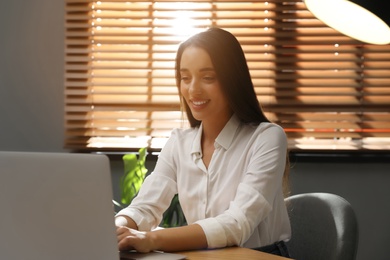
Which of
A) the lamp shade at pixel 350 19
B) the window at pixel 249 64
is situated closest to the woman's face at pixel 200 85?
the lamp shade at pixel 350 19

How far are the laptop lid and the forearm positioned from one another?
1.54ft

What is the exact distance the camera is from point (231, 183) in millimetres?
2229

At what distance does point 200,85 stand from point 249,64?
65.3 inches

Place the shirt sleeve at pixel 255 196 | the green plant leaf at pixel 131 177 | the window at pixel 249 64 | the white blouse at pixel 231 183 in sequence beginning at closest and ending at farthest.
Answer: the shirt sleeve at pixel 255 196 → the white blouse at pixel 231 183 → the green plant leaf at pixel 131 177 → the window at pixel 249 64

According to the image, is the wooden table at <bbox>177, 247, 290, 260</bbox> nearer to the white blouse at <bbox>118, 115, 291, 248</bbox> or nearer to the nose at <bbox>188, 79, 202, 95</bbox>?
the white blouse at <bbox>118, 115, 291, 248</bbox>

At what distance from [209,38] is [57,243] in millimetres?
1073

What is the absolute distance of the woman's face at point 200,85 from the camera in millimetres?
2242

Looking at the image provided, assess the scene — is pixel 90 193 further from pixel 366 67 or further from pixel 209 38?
pixel 366 67

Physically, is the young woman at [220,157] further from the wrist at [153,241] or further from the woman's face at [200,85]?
the wrist at [153,241]

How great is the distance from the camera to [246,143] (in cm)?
226

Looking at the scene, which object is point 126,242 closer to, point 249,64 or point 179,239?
point 179,239

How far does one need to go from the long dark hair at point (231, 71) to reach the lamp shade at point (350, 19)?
0.88ft

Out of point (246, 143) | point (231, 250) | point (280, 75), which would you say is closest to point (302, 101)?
point (280, 75)

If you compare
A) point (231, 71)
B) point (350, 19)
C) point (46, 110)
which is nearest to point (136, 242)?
point (231, 71)
